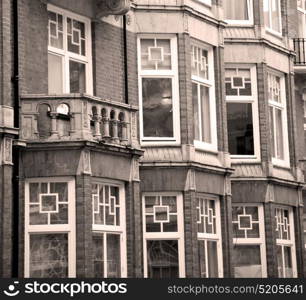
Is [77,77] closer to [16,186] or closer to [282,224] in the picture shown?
[16,186]

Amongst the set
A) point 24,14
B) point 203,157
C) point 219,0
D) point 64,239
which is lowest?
point 64,239

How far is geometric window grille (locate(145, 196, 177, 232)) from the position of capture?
74.3 feet

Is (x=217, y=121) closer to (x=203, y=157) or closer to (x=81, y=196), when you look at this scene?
(x=203, y=157)

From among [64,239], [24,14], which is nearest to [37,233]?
[64,239]

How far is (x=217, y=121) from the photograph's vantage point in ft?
80.5

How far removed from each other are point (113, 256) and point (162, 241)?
2143mm

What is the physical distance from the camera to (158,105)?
2347 centimetres

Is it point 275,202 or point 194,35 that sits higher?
point 194,35

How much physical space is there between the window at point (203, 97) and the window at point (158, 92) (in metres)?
0.78

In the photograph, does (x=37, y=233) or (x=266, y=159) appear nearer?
(x=37, y=233)

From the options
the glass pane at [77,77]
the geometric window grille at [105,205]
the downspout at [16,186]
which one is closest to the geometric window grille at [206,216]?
the geometric window grille at [105,205]

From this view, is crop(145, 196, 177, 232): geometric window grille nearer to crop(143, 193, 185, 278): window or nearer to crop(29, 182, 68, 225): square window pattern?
crop(143, 193, 185, 278): window

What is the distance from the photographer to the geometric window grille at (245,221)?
84.8 ft

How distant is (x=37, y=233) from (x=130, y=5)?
20.1 ft
